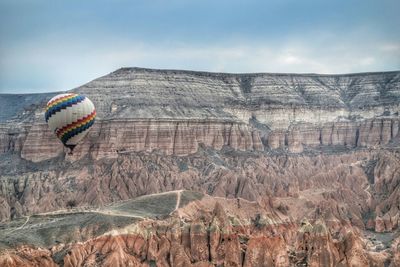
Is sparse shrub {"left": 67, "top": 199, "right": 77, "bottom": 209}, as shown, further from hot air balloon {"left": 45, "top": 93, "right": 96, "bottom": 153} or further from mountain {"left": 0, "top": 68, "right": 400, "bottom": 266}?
hot air balloon {"left": 45, "top": 93, "right": 96, "bottom": 153}

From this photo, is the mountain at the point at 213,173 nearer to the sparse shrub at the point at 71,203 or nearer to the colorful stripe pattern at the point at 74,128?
the sparse shrub at the point at 71,203

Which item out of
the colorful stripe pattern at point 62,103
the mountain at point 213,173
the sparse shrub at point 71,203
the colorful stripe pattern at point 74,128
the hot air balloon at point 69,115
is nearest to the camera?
the mountain at point 213,173

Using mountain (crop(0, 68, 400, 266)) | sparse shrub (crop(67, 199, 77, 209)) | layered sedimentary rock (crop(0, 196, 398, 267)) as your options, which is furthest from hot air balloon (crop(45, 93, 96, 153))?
layered sedimentary rock (crop(0, 196, 398, 267))

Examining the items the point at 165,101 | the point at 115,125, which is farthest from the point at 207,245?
the point at 165,101

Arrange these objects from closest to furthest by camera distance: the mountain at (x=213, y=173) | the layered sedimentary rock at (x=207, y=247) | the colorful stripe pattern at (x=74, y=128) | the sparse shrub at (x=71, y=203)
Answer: the layered sedimentary rock at (x=207, y=247) < the mountain at (x=213, y=173) < the colorful stripe pattern at (x=74, y=128) < the sparse shrub at (x=71, y=203)

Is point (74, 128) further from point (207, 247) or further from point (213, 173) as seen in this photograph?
point (213, 173)

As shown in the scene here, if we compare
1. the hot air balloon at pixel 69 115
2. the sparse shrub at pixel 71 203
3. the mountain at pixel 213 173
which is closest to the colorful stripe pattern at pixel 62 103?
the hot air balloon at pixel 69 115

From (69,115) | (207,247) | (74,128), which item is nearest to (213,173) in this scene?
(74,128)
